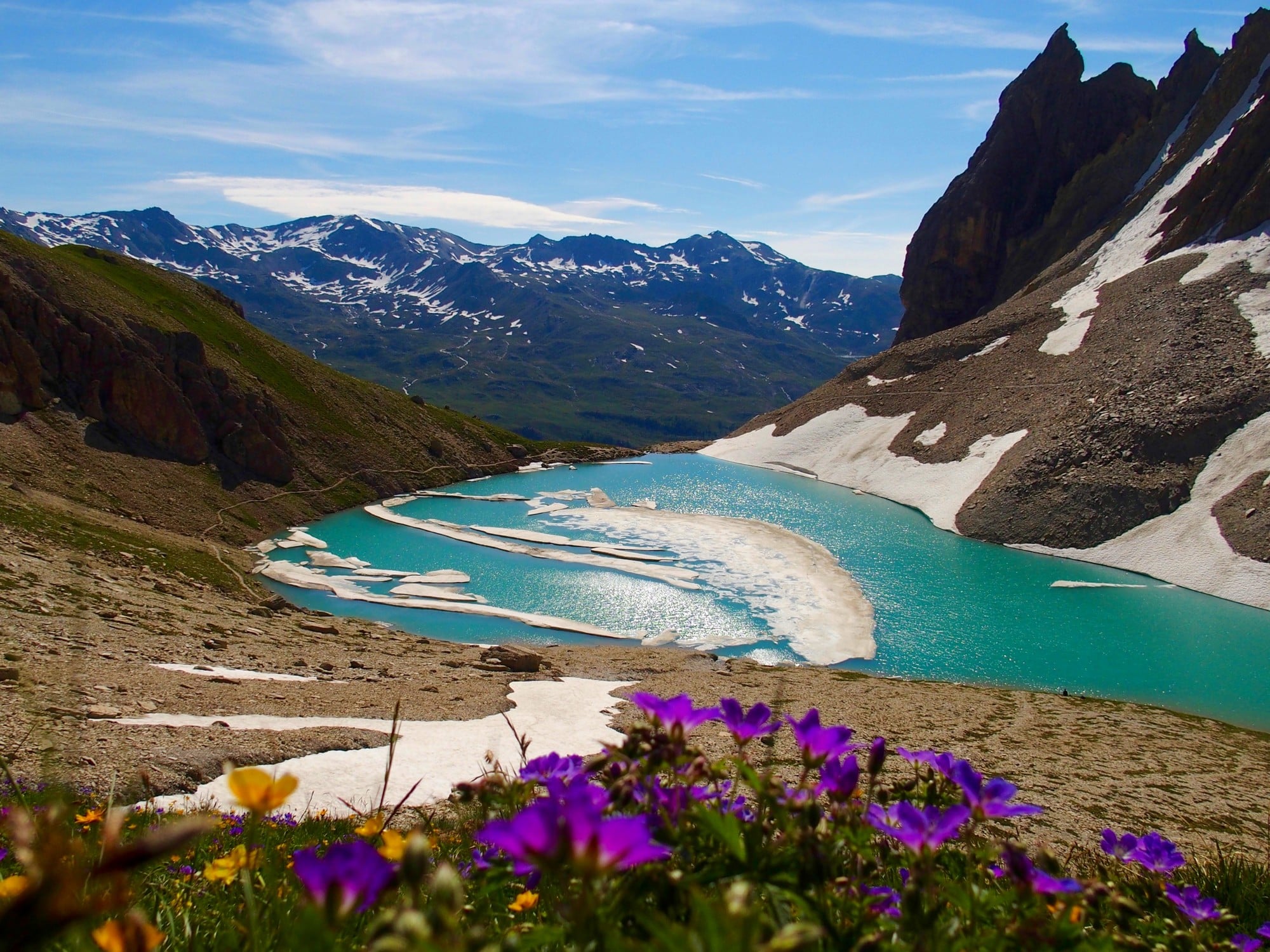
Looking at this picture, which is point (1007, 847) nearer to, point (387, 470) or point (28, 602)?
point (28, 602)

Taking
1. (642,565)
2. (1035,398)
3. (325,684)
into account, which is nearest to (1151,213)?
(1035,398)

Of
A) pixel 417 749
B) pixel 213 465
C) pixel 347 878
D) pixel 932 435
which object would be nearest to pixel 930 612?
pixel 417 749

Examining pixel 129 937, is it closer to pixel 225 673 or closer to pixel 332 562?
pixel 225 673

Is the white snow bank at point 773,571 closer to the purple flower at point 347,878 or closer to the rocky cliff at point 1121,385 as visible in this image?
the rocky cliff at point 1121,385

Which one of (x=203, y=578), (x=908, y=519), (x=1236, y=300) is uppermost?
(x=1236, y=300)

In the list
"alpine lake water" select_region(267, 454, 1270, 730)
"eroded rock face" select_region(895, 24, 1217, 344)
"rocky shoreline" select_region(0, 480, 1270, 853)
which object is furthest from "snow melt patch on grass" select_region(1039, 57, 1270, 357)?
"rocky shoreline" select_region(0, 480, 1270, 853)

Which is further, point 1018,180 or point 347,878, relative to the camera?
point 1018,180
